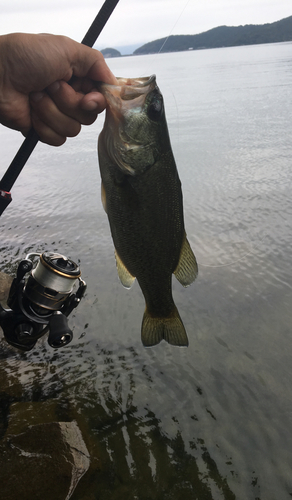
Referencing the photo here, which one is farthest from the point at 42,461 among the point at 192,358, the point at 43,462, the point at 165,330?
the point at 192,358

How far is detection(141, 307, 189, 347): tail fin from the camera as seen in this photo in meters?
2.21

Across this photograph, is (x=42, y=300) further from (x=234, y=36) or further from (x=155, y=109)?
(x=234, y=36)

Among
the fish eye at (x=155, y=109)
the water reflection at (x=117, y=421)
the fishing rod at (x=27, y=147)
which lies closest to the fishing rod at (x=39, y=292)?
the fishing rod at (x=27, y=147)

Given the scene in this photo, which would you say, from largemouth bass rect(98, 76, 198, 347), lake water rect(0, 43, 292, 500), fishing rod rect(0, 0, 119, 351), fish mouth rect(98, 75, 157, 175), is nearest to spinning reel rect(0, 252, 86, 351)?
fishing rod rect(0, 0, 119, 351)

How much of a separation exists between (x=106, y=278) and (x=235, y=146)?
17.0 ft

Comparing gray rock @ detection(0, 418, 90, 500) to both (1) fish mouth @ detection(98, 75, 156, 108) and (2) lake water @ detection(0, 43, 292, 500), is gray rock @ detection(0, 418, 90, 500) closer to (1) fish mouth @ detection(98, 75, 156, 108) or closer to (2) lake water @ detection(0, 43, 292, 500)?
(2) lake water @ detection(0, 43, 292, 500)

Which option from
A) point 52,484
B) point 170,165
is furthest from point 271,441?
point 170,165

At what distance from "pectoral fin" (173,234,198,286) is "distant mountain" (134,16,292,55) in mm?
59785

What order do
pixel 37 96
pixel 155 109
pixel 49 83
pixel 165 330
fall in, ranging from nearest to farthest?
pixel 155 109 < pixel 49 83 < pixel 37 96 < pixel 165 330

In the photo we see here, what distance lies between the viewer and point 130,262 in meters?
2.00

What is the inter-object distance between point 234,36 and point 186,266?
231 feet

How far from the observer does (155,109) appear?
1738mm

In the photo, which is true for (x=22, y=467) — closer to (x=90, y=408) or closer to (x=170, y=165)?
(x=90, y=408)

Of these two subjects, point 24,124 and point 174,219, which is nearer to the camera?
point 174,219
